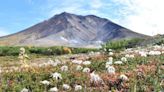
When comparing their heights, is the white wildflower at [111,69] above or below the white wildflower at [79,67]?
below

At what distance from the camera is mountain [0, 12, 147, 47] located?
131 m

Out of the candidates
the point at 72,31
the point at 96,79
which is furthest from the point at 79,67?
the point at 72,31

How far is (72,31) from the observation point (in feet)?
466

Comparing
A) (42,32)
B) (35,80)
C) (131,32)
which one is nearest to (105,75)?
(35,80)

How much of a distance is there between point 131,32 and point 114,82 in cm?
11108

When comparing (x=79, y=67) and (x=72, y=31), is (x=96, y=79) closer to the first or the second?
(x=79, y=67)

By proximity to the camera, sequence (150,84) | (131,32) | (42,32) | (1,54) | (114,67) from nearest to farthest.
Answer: (150,84) → (114,67) → (1,54) → (131,32) → (42,32)

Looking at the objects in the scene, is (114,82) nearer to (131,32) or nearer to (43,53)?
(43,53)

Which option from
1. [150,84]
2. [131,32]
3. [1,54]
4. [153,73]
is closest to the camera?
[150,84]

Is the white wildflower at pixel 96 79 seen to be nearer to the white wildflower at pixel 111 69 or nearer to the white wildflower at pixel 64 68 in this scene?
the white wildflower at pixel 111 69

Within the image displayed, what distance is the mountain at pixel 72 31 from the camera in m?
131

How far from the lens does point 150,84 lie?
56.3ft

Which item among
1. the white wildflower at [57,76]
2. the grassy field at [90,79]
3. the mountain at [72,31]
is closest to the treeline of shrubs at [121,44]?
the grassy field at [90,79]

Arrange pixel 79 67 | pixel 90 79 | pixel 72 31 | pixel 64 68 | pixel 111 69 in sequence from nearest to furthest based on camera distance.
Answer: pixel 90 79, pixel 111 69, pixel 64 68, pixel 79 67, pixel 72 31
